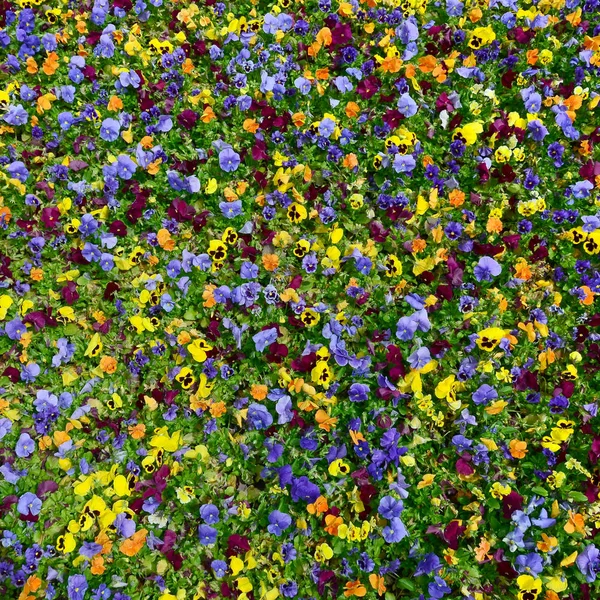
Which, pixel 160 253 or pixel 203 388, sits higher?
pixel 160 253

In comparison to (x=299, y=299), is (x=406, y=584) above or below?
below

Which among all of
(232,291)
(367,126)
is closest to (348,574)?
(232,291)

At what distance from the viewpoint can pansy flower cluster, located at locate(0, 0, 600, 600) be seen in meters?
3.43

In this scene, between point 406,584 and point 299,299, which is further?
point 299,299

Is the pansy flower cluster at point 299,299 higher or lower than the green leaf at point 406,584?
higher

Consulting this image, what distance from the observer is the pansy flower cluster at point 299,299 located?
11.3ft

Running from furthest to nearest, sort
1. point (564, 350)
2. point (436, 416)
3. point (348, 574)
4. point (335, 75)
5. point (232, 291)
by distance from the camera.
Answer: point (335, 75) < point (232, 291) < point (564, 350) < point (436, 416) < point (348, 574)

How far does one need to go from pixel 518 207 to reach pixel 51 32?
4.41m

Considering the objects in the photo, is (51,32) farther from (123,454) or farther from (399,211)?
(123,454)

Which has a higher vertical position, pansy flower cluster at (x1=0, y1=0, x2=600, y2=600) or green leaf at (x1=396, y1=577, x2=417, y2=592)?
pansy flower cluster at (x1=0, y1=0, x2=600, y2=600)

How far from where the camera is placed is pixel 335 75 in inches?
199

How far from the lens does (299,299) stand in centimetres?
407

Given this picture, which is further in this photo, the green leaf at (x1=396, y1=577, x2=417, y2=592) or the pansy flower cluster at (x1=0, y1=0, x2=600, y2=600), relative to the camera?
the pansy flower cluster at (x1=0, y1=0, x2=600, y2=600)

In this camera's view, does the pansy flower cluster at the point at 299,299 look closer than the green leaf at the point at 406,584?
No
